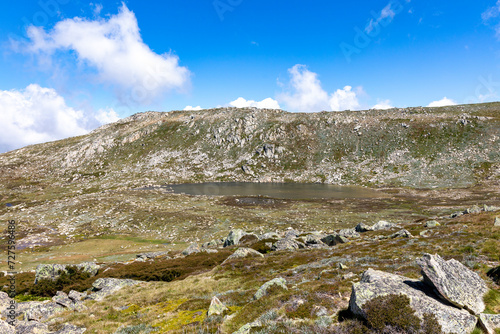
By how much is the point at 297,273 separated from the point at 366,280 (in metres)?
12.6

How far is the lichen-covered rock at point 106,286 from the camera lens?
24.8 meters

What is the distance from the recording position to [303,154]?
164 meters

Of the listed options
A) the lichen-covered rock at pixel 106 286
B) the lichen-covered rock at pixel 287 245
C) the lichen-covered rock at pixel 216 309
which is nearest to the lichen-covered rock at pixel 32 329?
the lichen-covered rock at pixel 106 286

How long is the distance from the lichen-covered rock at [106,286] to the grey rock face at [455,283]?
2877cm

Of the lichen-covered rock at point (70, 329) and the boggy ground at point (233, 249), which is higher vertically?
the lichen-covered rock at point (70, 329)

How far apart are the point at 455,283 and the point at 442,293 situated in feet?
4.41

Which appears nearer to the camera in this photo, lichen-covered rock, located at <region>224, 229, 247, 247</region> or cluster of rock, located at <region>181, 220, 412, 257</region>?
cluster of rock, located at <region>181, 220, 412, 257</region>

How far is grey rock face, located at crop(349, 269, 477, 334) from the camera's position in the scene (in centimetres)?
984

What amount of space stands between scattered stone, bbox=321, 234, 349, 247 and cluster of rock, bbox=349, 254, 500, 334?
26447mm

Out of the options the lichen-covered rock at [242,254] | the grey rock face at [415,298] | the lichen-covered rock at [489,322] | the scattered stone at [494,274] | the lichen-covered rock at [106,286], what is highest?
the grey rock face at [415,298]

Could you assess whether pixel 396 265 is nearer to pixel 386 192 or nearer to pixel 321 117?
pixel 386 192

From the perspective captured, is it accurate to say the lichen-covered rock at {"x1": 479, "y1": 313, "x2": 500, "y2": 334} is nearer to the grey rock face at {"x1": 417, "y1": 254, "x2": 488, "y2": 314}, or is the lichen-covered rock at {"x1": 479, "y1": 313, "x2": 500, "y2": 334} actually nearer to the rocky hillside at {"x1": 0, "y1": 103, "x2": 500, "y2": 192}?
the grey rock face at {"x1": 417, "y1": 254, "x2": 488, "y2": 314}

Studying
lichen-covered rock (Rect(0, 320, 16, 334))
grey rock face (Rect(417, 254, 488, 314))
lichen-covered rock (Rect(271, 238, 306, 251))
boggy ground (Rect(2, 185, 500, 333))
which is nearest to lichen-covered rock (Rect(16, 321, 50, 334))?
lichen-covered rock (Rect(0, 320, 16, 334))

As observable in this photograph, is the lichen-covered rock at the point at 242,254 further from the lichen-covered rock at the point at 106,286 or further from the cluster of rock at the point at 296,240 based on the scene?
the lichen-covered rock at the point at 106,286
